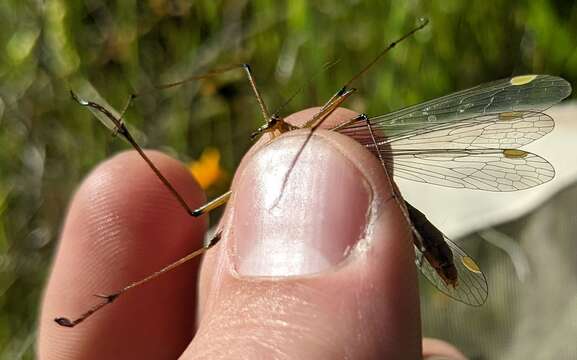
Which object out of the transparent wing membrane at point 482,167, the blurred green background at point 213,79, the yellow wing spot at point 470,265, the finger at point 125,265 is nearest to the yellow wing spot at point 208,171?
the blurred green background at point 213,79

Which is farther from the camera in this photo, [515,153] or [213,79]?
[213,79]

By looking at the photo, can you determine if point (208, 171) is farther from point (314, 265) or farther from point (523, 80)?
point (314, 265)

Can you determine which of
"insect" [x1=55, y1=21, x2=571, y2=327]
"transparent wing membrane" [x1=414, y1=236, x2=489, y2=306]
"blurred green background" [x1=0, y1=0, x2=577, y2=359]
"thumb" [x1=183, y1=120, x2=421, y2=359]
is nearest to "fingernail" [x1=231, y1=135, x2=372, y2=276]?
"thumb" [x1=183, y1=120, x2=421, y2=359]

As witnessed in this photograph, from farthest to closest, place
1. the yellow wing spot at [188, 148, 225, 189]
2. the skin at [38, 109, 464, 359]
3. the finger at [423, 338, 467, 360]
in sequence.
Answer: the yellow wing spot at [188, 148, 225, 189] < the finger at [423, 338, 467, 360] < the skin at [38, 109, 464, 359]

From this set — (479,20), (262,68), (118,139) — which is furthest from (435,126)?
(118,139)


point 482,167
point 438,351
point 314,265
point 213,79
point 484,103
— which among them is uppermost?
point 213,79

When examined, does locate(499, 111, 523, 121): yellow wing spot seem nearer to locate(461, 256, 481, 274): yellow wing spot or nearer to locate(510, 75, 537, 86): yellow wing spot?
locate(510, 75, 537, 86): yellow wing spot

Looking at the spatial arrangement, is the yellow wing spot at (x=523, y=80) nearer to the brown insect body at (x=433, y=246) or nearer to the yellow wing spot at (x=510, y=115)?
the yellow wing spot at (x=510, y=115)

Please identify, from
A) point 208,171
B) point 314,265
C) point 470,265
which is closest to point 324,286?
point 314,265

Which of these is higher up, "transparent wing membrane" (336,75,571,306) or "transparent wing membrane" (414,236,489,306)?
"transparent wing membrane" (336,75,571,306)
